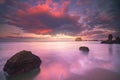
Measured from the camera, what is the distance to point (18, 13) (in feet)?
42.0

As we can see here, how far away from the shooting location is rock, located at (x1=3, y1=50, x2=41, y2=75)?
13.9 ft

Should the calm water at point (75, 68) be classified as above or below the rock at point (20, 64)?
below

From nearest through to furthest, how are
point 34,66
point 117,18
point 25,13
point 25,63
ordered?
point 25,63 → point 34,66 → point 25,13 → point 117,18

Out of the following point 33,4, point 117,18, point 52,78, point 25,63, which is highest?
point 33,4

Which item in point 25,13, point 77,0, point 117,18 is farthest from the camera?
Answer: point 117,18

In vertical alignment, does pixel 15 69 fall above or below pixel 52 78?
above

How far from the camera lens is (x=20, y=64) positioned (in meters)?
4.36

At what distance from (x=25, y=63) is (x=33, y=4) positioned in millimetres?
9640

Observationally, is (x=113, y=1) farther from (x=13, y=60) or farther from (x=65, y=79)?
(x=13, y=60)

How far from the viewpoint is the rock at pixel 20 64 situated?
167 inches

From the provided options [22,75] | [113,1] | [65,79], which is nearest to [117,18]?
[113,1]

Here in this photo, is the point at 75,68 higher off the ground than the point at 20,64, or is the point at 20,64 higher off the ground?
the point at 20,64

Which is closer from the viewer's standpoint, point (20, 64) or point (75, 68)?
point (20, 64)

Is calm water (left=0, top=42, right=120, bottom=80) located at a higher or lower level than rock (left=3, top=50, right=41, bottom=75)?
lower
